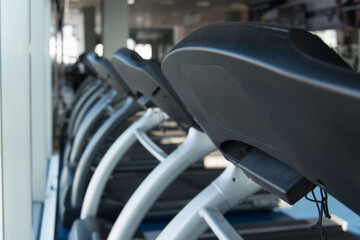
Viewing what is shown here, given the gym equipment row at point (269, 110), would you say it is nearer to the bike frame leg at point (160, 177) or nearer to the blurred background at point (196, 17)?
the bike frame leg at point (160, 177)

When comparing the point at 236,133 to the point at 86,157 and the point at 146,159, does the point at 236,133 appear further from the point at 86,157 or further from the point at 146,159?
the point at 146,159

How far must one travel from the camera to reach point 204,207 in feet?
3.92

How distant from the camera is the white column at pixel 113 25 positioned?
8.73m

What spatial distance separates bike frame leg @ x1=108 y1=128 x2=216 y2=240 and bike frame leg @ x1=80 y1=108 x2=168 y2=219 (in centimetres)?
72

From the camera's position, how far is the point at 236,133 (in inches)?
30.1

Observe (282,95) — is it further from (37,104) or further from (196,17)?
(196,17)

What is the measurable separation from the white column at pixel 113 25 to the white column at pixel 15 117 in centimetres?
689

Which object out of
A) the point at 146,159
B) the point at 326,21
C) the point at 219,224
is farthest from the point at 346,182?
the point at 326,21

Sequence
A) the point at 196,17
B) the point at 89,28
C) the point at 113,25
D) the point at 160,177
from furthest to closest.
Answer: the point at 196,17, the point at 89,28, the point at 113,25, the point at 160,177

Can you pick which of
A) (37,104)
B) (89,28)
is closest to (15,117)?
(37,104)

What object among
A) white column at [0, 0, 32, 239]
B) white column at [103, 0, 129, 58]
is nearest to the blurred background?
white column at [103, 0, 129, 58]

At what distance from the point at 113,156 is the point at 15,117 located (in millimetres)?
681

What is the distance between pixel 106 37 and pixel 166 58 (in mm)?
8200

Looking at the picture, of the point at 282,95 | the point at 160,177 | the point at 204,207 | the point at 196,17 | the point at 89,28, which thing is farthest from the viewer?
the point at 196,17
